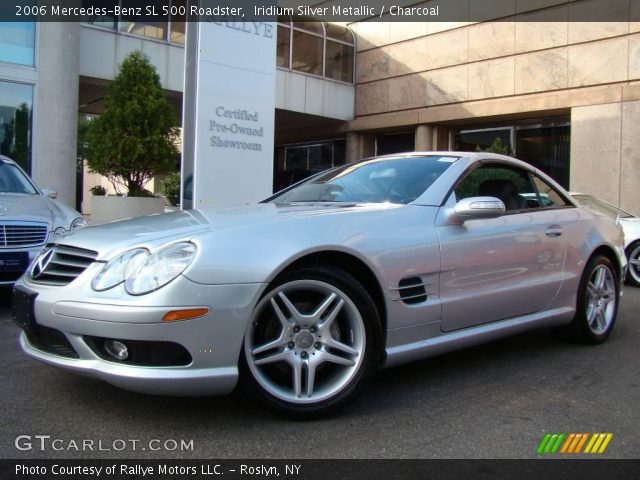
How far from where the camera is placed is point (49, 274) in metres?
2.95

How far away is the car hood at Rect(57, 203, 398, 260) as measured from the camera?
2748mm

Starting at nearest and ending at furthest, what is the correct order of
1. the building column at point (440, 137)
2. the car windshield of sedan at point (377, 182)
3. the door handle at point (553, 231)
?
the car windshield of sedan at point (377, 182), the door handle at point (553, 231), the building column at point (440, 137)

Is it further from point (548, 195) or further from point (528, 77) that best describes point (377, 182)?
point (528, 77)

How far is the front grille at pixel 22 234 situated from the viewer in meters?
5.23

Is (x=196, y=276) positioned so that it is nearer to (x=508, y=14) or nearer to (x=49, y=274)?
(x=49, y=274)

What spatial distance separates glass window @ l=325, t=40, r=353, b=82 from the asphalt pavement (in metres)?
16.6

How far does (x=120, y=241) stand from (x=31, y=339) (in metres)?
0.74

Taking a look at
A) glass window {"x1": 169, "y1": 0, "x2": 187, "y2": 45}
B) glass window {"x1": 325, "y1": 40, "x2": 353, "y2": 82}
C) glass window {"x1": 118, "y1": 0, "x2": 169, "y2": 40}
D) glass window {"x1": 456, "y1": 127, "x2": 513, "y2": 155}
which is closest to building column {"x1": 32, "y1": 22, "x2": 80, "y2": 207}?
Answer: glass window {"x1": 118, "y1": 0, "x2": 169, "y2": 40}

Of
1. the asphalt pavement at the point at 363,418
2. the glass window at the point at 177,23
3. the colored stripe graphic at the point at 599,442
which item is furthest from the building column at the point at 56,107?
the colored stripe graphic at the point at 599,442

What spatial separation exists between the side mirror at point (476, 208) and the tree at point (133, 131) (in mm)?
9092

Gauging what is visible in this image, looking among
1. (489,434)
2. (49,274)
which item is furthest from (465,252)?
(49,274)

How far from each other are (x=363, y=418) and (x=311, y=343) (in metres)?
0.48

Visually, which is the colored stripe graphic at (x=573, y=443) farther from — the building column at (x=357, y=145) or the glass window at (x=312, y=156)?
the building column at (x=357, y=145)

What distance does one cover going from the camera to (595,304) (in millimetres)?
4637
